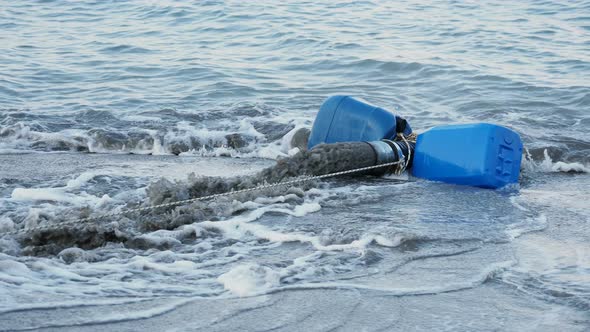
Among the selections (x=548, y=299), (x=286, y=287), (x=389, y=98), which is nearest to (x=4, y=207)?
(x=286, y=287)

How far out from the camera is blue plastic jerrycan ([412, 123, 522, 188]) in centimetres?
553

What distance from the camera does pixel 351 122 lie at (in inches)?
240

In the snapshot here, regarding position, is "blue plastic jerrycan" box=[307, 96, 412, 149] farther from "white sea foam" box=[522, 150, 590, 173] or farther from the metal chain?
"white sea foam" box=[522, 150, 590, 173]

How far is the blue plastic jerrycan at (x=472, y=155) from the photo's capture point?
553cm

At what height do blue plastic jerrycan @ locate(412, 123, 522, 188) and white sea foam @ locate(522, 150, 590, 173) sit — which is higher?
blue plastic jerrycan @ locate(412, 123, 522, 188)

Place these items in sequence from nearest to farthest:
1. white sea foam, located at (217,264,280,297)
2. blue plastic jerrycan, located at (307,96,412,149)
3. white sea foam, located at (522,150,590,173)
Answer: white sea foam, located at (217,264,280,297), blue plastic jerrycan, located at (307,96,412,149), white sea foam, located at (522,150,590,173)

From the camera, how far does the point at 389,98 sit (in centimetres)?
947

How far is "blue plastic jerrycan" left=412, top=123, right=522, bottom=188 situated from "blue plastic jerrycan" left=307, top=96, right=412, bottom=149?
1.25 feet

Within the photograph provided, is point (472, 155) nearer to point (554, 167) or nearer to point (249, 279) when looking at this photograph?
point (554, 167)

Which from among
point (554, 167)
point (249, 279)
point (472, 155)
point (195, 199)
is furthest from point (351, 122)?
point (249, 279)

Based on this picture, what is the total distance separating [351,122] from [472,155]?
3.22 feet

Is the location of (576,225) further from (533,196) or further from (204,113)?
(204,113)

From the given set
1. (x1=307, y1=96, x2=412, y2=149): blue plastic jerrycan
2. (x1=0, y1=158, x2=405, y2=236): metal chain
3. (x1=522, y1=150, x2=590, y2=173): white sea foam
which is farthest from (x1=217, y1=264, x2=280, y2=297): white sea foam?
(x1=522, y1=150, x2=590, y2=173): white sea foam

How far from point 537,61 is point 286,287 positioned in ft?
27.0
